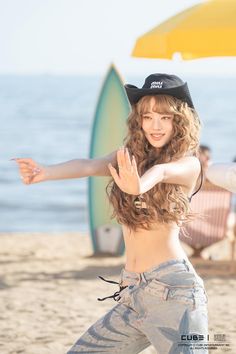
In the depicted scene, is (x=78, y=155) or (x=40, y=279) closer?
(x=40, y=279)

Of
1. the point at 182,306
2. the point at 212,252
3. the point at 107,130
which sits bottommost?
the point at 212,252

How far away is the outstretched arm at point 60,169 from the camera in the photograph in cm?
364

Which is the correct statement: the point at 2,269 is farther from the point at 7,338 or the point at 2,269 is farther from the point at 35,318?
the point at 7,338

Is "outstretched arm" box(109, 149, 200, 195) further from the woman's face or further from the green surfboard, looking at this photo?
the green surfboard

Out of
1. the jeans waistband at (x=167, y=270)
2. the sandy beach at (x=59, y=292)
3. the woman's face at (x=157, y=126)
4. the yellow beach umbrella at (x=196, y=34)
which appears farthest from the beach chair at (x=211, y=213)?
the jeans waistband at (x=167, y=270)

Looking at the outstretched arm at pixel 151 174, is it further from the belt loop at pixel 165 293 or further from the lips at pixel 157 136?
the belt loop at pixel 165 293

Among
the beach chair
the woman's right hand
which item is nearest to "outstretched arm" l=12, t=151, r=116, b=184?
the woman's right hand

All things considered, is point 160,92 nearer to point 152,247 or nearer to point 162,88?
point 162,88

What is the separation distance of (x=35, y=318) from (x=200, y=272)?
8.10 ft

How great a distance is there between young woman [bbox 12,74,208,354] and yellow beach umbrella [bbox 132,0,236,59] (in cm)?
126

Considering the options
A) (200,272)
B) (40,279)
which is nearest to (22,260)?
(40,279)

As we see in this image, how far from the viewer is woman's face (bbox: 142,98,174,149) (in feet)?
12.4

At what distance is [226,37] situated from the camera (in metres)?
4.96

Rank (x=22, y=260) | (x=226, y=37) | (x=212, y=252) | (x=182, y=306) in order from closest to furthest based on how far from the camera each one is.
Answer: (x=182, y=306) → (x=226, y=37) → (x=22, y=260) → (x=212, y=252)
